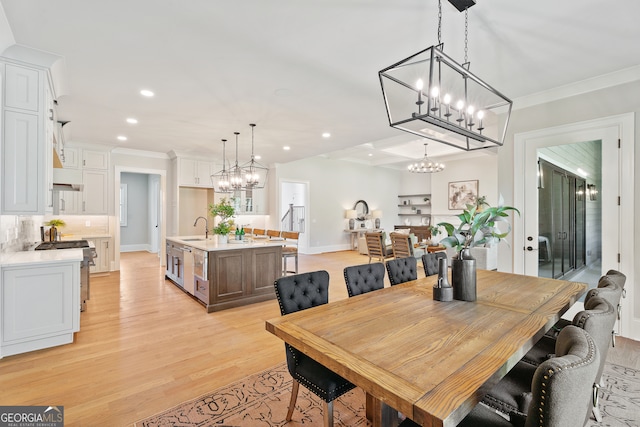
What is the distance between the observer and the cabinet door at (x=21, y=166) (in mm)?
2717

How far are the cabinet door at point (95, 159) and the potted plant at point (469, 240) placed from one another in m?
7.17

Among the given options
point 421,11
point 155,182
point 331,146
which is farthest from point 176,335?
point 155,182

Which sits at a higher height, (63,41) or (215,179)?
(63,41)

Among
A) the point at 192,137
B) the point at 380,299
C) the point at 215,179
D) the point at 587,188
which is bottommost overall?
the point at 380,299

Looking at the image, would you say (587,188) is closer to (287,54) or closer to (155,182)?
(287,54)

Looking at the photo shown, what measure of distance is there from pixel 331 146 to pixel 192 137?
2835mm

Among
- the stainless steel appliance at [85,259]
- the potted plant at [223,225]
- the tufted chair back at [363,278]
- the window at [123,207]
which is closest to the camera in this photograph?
the tufted chair back at [363,278]

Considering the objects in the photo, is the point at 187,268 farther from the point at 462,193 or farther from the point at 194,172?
the point at 462,193

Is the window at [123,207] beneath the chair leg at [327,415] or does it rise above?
above

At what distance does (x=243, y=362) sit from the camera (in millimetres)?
2670

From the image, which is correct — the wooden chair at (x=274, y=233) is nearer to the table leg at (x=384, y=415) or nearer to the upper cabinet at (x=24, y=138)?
the upper cabinet at (x=24, y=138)

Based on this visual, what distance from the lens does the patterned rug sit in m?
1.90

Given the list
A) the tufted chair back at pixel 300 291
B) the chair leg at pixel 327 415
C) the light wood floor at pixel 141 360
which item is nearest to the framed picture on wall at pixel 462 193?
the light wood floor at pixel 141 360

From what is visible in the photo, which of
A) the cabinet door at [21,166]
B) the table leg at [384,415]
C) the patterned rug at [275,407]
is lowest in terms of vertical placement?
the patterned rug at [275,407]
